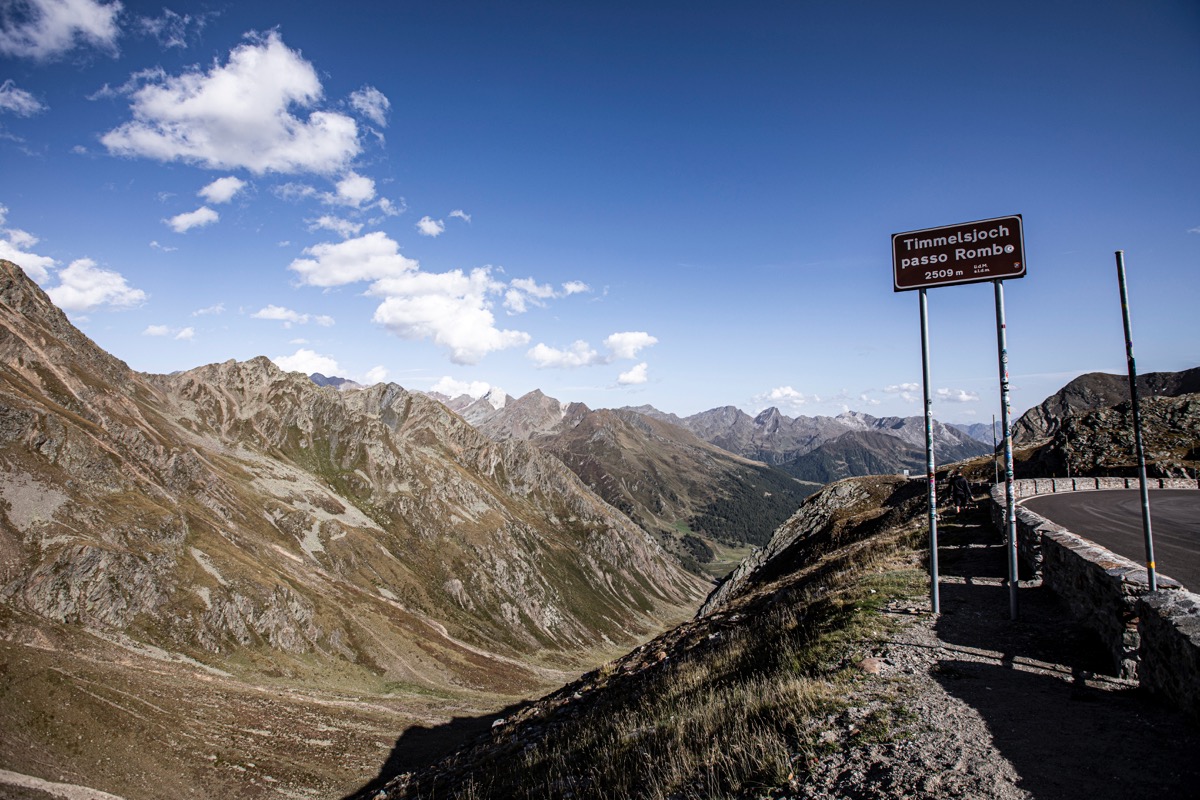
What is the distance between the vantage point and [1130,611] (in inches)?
397

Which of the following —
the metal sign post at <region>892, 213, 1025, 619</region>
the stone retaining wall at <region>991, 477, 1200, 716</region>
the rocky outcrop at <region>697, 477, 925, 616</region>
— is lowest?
the rocky outcrop at <region>697, 477, 925, 616</region>

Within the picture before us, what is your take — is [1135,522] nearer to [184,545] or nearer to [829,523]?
[829,523]

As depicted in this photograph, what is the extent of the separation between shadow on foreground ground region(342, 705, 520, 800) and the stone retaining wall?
57449mm

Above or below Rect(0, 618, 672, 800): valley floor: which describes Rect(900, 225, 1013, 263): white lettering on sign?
above

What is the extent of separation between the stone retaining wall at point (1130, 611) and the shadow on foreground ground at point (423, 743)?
57449 millimetres

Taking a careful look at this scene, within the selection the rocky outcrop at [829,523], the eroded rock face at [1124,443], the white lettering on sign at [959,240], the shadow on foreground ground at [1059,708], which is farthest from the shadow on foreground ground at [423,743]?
the eroded rock face at [1124,443]

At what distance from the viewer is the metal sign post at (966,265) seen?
14992 millimetres

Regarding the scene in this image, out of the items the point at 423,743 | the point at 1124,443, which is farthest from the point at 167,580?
the point at 1124,443

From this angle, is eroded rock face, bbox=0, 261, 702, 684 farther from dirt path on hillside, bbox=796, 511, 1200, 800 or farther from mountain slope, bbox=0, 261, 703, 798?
dirt path on hillside, bbox=796, 511, 1200, 800

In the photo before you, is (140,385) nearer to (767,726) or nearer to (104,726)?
(104,726)

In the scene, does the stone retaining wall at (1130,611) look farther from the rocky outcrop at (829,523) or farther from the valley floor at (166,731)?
the valley floor at (166,731)

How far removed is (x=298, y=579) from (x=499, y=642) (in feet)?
212

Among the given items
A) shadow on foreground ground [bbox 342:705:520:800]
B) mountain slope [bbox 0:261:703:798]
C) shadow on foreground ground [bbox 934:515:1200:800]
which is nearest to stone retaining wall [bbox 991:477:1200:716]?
shadow on foreground ground [bbox 934:515:1200:800]

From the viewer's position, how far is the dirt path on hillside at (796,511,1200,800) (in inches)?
271
